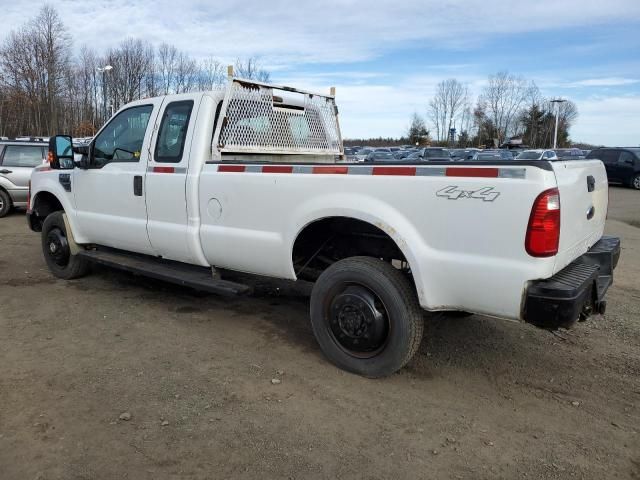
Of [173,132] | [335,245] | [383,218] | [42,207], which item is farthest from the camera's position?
[42,207]

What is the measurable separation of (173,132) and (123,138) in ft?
2.88

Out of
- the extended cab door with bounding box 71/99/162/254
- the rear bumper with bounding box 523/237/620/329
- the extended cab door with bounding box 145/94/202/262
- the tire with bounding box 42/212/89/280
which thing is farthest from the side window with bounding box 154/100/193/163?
the rear bumper with bounding box 523/237/620/329

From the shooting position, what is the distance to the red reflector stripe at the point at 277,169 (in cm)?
418

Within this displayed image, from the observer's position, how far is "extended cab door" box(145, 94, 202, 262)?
491 centimetres

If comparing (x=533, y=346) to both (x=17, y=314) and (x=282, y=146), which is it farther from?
(x=17, y=314)

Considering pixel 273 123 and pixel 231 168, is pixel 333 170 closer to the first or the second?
pixel 231 168

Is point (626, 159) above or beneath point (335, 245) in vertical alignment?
above

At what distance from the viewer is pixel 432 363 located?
433 centimetres

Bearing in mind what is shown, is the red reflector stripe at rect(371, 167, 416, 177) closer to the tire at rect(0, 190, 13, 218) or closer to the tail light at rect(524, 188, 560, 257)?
the tail light at rect(524, 188, 560, 257)

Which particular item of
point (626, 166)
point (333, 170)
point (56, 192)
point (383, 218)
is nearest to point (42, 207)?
point (56, 192)

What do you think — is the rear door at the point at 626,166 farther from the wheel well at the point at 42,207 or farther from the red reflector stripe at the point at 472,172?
the red reflector stripe at the point at 472,172

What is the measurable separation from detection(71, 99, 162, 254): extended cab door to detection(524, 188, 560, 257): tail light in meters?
3.60

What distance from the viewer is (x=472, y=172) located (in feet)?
10.8

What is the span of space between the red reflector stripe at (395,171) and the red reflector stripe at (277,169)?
739 mm
